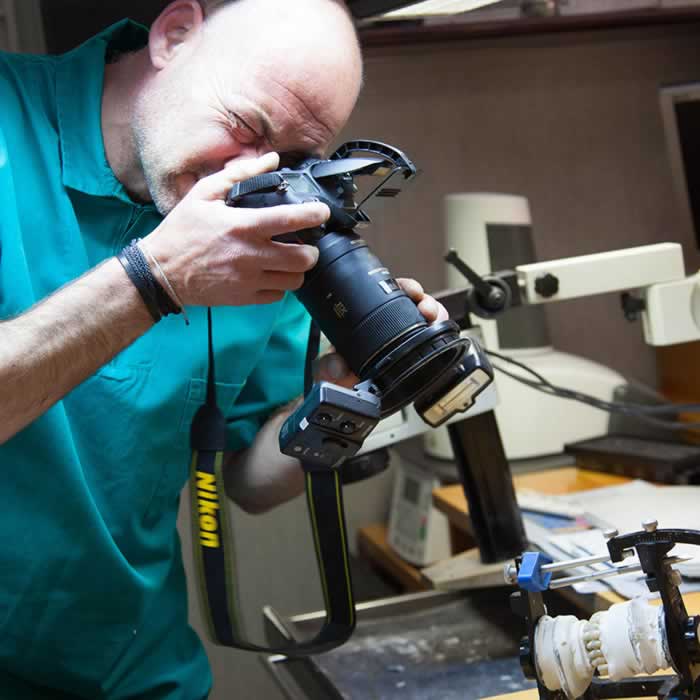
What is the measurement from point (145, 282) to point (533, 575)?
430 millimetres

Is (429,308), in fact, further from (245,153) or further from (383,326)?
(245,153)

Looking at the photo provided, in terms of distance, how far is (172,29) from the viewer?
1207mm

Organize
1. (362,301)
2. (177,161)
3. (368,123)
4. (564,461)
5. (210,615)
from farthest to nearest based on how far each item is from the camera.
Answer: (368,123) → (564,461) → (210,615) → (177,161) → (362,301)

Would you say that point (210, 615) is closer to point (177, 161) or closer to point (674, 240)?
point (177, 161)

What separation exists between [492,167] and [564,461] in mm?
662

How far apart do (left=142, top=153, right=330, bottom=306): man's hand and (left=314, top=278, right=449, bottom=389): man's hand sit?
0.15 m

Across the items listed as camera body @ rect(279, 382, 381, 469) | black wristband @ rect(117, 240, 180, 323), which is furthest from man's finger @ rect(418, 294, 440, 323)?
black wristband @ rect(117, 240, 180, 323)

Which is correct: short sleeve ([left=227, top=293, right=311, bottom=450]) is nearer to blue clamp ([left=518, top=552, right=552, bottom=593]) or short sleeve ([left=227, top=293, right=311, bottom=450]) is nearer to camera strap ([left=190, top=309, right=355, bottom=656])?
camera strap ([left=190, top=309, right=355, bottom=656])

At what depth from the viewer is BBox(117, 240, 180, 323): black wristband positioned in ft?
3.06

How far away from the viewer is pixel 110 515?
1.20m

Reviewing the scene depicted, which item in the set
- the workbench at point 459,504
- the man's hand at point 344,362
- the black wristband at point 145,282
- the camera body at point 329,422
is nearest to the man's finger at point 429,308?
the man's hand at point 344,362

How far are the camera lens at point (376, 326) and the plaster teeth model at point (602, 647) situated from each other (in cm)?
25

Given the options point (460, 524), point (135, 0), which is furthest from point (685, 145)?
point (135, 0)

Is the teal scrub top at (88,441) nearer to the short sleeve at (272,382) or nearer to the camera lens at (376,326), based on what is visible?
the short sleeve at (272,382)
